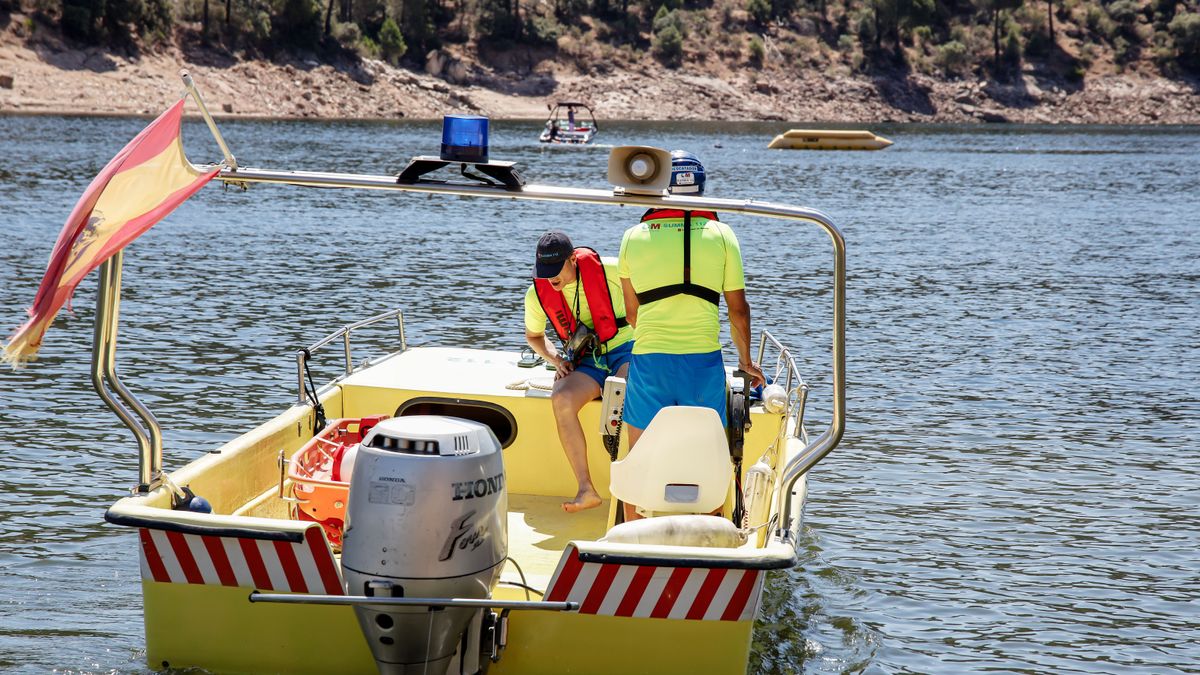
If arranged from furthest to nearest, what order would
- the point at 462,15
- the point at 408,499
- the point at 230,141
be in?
the point at 462,15, the point at 230,141, the point at 408,499

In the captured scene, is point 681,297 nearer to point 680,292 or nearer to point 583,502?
point 680,292

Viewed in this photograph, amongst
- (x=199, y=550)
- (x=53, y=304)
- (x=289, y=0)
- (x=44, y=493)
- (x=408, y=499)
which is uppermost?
(x=289, y=0)

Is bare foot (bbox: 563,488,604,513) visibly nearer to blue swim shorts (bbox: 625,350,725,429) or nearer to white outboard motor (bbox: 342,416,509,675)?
blue swim shorts (bbox: 625,350,725,429)

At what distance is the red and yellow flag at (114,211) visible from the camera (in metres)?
5.11

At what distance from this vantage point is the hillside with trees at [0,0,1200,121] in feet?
270

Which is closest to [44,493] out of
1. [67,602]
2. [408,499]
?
[67,602]

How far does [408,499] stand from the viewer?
502 centimetres

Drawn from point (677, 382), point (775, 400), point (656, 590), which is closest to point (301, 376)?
point (677, 382)

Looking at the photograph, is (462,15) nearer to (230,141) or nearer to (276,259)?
(230,141)

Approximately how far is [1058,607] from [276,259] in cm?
1707

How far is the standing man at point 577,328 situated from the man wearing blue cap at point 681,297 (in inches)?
34.7

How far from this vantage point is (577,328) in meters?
7.73

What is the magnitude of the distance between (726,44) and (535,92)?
1773 cm

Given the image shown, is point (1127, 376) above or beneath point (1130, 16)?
beneath
